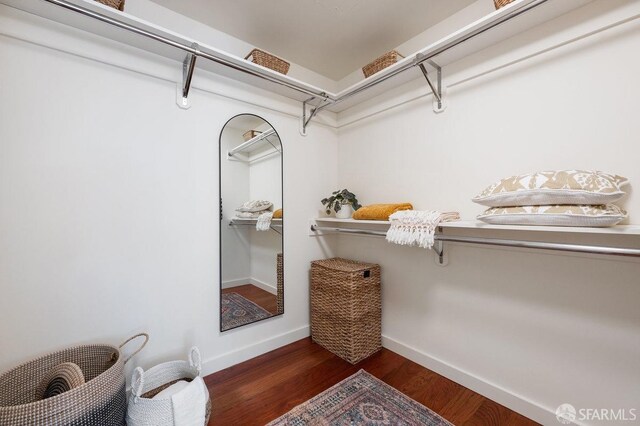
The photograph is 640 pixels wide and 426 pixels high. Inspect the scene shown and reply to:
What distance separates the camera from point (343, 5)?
1612 millimetres

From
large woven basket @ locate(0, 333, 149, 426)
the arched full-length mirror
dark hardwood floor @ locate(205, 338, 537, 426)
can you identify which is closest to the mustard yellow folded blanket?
the arched full-length mirror

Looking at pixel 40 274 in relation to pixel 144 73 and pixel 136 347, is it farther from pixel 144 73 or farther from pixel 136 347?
pixel 144 73

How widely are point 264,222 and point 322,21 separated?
1460mm

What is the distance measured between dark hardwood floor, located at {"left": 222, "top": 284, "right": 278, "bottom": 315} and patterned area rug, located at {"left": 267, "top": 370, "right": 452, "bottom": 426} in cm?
74

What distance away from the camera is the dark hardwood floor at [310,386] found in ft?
4.57

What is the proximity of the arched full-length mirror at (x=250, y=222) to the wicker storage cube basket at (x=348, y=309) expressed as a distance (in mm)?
342

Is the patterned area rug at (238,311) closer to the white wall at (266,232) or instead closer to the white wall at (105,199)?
the white wall at (105,199)

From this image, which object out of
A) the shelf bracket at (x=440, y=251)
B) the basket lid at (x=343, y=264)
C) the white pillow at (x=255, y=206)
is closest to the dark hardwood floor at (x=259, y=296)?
the basket lid at (x=343, y=264)

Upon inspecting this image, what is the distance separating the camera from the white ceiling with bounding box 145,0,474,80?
161 centimetres

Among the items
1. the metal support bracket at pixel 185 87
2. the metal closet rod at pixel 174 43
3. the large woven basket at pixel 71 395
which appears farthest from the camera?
the metal support bracket at pixel 185 87

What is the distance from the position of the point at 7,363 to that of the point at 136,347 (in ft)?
1.60

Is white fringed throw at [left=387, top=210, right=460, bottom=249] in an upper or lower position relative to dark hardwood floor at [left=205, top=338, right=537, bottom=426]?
upper

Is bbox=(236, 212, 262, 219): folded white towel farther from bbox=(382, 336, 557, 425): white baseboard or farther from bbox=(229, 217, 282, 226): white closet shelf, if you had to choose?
bbox=(382, 336, 557, 425): white baseboard

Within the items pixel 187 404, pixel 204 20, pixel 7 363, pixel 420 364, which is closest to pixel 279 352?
pixel 187 404
